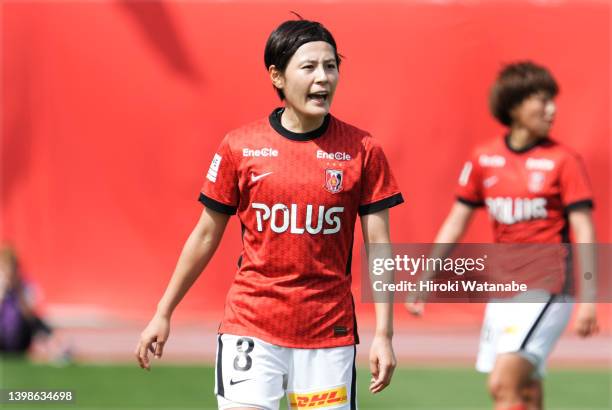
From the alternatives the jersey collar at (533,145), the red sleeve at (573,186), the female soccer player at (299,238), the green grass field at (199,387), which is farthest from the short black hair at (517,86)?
the green grass field at (199,387)

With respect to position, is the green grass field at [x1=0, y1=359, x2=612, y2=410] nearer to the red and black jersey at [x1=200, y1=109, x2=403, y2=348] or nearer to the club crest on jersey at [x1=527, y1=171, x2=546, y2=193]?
the club crest on jersey at [x1=527, y1=171, x2=546, y2=193]

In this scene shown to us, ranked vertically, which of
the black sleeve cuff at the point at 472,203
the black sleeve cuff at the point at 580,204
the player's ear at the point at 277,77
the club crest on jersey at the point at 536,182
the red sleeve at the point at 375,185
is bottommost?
the red sleeve at the point at 375,185

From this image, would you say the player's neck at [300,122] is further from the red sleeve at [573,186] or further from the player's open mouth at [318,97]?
the red sleeve at [573,186]

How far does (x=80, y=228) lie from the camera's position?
45.1 feet

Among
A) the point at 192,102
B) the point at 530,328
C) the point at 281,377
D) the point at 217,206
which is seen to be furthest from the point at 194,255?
the point at 192,102

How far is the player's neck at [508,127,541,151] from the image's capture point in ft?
22.4

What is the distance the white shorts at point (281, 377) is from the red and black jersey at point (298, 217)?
0.05 m

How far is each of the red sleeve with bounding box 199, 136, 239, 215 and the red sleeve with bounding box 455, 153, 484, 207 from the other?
8.07 ft

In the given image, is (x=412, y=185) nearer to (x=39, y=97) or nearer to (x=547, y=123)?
(x=39, y=97)

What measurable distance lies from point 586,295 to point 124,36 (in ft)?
27.9

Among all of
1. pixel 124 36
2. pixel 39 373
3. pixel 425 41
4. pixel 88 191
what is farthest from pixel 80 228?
pixel 425 41

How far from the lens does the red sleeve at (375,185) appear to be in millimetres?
4828

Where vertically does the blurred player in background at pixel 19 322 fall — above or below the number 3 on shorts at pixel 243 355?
above

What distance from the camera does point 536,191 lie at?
6633 mm
